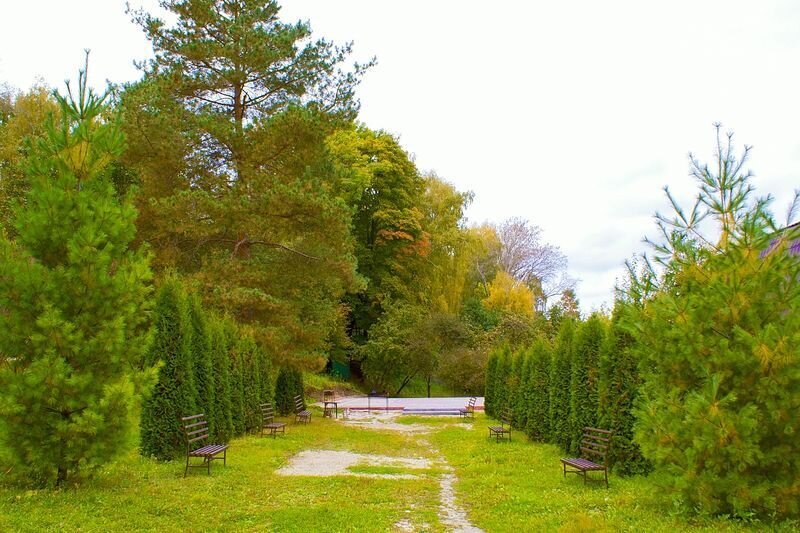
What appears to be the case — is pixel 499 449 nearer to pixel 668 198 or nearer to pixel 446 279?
pixel 668 198

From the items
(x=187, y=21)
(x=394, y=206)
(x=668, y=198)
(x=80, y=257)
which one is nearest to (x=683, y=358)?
(x=668, y=198)

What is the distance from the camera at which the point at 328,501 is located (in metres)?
7.83

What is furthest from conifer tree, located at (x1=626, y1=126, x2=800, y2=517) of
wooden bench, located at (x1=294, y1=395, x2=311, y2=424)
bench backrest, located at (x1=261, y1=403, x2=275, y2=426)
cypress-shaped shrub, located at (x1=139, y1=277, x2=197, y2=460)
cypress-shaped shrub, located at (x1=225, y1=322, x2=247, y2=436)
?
wooden bench, located at (x1=294, y1=395, x2=311, y2=424)

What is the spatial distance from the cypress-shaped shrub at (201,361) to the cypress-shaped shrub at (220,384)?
0.34m

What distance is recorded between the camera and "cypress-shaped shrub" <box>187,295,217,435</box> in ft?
39.2

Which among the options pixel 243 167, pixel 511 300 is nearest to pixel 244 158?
pixel 243 167

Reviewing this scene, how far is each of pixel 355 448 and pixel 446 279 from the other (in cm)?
2468

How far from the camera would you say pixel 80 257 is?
727cm

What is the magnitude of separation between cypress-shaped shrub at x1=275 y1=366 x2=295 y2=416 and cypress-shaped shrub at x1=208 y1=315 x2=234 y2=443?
23.7ft

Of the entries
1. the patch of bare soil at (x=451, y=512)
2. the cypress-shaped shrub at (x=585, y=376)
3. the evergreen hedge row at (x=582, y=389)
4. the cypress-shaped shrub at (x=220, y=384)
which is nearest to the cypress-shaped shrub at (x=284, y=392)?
the cypress-shaped shrub at (x=220, y=384)

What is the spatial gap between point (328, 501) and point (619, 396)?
555 centimetres

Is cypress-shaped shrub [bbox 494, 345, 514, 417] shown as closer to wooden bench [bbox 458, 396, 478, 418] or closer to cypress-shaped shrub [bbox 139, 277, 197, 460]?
wooden bench [bbox 458, 396, 478, 418]

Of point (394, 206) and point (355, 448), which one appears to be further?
point (394, 206)

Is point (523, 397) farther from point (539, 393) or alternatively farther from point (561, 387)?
point (561, 387)
